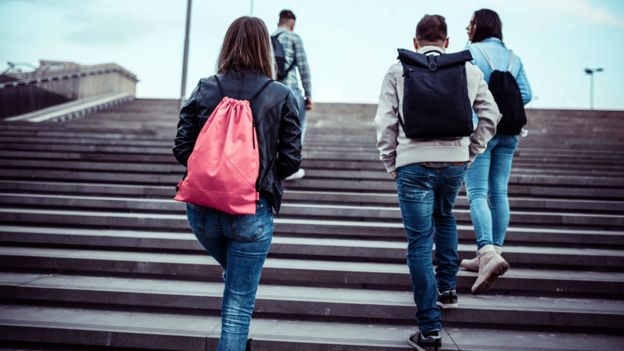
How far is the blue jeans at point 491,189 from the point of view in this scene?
3010mm

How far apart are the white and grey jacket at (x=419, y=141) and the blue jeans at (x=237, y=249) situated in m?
0.84

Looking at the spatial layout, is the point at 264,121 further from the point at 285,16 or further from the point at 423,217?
the point at 285,16

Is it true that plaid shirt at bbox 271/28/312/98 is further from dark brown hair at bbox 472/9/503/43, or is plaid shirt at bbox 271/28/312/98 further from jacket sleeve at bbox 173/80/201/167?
jacket sleeve at bbox 173/80/201/167

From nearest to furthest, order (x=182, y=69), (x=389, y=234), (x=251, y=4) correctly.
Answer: (x=389, y=234)
(x=182, y=69)
(x=251, y=4)

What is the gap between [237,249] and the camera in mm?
1822

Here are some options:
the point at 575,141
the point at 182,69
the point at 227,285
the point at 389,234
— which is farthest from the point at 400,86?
the point at 575,141

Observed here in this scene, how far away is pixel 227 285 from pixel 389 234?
2620mm

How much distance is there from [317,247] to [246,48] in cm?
232

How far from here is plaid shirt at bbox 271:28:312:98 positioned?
4.89 metres

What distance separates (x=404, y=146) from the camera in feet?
7.73

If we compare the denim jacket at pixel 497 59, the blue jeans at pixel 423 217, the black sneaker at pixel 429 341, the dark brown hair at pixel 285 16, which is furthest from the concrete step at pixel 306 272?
the dark brown hair at pixel 285 16

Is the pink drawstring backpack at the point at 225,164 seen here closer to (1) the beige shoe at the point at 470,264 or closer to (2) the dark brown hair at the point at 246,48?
(2) the dark brown hair at the point at 246,48

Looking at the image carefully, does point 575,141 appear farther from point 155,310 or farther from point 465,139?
point 155,310

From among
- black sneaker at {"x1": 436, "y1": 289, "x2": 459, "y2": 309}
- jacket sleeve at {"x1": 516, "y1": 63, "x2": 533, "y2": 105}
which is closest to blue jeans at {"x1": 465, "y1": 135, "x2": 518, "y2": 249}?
jacket sleeve at {"x1": 516, "y1": 63, "x2": 533, "y2": 105}
